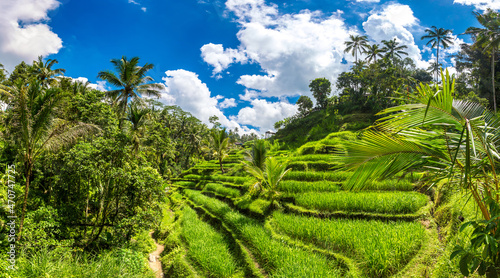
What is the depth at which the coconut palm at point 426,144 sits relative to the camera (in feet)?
8.39

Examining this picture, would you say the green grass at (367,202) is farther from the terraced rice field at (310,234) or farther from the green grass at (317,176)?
the green grass at (317,176)

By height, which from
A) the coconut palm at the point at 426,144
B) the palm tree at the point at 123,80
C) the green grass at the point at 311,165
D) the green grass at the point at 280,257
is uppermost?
the palm tree at the point at 123,80

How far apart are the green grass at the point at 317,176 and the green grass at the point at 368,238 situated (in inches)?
142

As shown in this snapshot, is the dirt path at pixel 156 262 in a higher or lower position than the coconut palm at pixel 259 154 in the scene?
lower

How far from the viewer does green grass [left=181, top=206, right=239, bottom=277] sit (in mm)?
6371

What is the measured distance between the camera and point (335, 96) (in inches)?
1684

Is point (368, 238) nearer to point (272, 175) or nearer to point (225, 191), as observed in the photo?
point (272, 175)

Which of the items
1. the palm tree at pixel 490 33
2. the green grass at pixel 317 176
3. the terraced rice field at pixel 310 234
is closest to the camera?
the terraced rice field at pixel 310 234

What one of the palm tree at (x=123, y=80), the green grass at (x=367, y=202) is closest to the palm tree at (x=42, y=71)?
the palm tree at (x=123, y=80)

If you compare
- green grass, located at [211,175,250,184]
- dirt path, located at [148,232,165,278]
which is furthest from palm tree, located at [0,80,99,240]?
green grass, located at [211,175,250,184]

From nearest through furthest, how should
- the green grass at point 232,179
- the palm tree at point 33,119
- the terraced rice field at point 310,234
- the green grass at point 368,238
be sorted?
the green grass at point 368,238 → the terraced rice field at point 310,234 → the palm tree at point 33,119 → the green grass at point 232,179

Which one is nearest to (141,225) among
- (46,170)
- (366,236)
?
(46,170)

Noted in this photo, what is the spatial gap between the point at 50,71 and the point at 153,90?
1176 centimetres

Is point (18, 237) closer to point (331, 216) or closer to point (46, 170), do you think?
point (46, 170)
